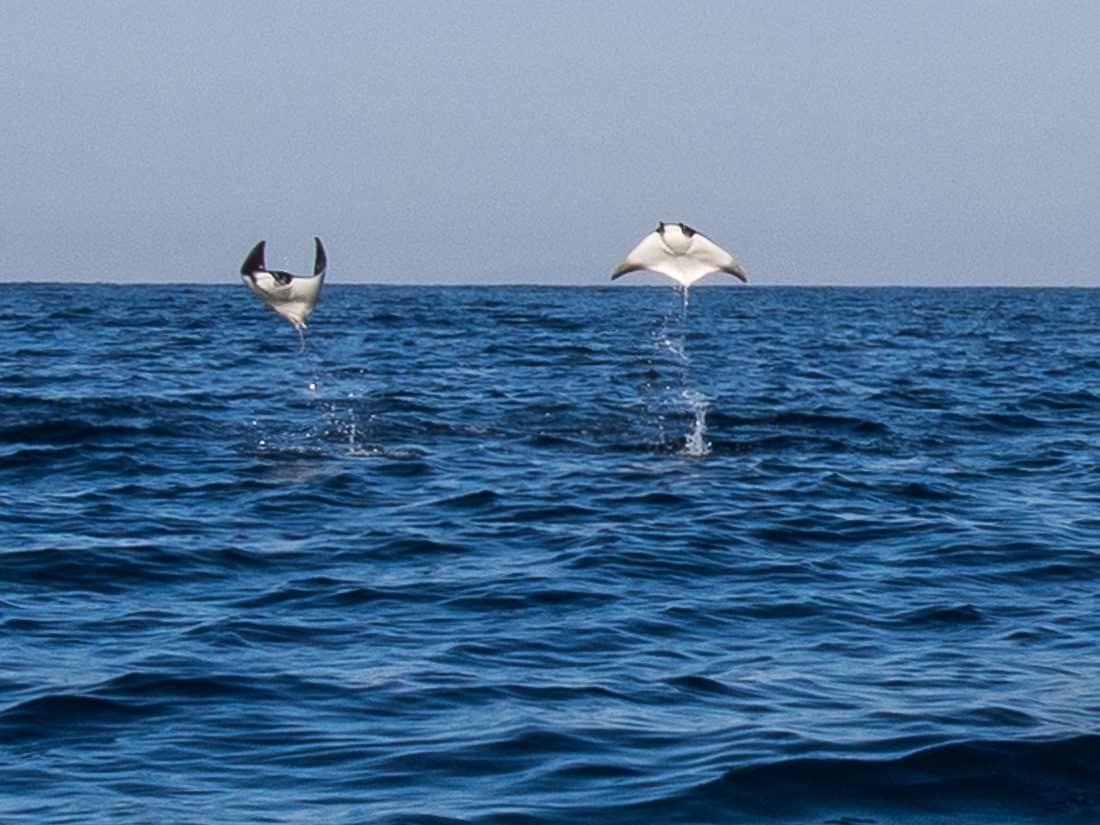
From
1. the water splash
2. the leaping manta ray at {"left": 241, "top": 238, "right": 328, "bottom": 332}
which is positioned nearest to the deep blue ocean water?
the water splash

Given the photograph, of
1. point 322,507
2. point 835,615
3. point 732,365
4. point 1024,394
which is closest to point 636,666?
point 835,615

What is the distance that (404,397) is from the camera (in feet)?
81.1

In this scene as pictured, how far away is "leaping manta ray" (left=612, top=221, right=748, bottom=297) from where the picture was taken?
2055cm

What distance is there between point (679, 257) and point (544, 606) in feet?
33.5

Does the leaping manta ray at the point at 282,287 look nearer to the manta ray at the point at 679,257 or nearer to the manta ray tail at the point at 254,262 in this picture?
the manta ray tail at the point at 254,262

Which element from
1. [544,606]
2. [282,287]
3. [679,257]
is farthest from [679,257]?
[544,606]

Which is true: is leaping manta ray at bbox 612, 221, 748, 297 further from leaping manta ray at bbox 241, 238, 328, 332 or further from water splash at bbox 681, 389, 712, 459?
leaping manta ray at bbox 241, 238, 328, 332

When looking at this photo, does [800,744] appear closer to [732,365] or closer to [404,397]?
[404,397]

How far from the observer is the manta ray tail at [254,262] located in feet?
55.2

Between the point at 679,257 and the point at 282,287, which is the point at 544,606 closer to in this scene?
the point at 282,287

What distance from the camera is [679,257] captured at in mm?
21250

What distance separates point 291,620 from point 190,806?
3.41 m

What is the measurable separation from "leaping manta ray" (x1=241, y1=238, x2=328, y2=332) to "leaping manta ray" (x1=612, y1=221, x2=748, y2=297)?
394 centimetres

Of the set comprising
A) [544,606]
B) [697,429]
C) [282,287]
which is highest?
[282,287]
